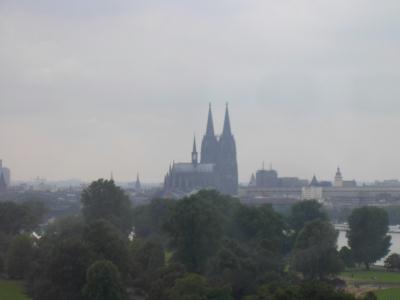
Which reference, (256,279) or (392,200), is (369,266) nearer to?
(256,279)

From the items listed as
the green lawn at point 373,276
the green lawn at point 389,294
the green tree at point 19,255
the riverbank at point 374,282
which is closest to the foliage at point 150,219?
the riverbank at point 374,282

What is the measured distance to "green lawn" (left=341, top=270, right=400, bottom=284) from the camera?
4521cm

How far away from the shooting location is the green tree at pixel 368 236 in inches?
2117

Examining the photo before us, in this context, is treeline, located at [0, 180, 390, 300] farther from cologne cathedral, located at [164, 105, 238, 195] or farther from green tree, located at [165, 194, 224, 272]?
cologne cathedral, located at [164, 105, 238, 195]

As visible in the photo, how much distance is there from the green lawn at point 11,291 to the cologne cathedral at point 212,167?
116475mm

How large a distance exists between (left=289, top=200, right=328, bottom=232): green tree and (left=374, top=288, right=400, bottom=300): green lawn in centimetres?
2255

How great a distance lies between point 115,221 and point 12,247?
16143 mm

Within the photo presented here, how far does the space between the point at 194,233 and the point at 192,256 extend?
1.20 meters

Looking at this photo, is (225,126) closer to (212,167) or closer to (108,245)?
(212,167)

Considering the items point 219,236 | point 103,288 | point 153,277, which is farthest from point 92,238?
point 219,236

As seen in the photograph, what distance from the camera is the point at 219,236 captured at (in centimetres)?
4647

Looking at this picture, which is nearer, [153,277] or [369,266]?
[153,277]

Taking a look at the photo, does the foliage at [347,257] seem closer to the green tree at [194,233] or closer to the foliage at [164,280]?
the green tree at [194,233]

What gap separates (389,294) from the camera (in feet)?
128
